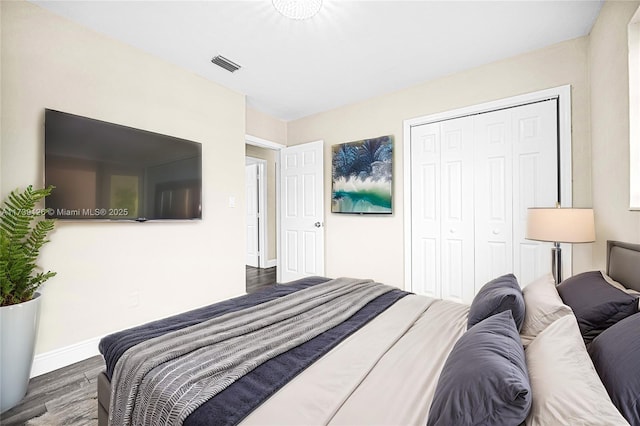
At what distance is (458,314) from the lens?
1.63 m

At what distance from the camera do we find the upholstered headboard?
136cm

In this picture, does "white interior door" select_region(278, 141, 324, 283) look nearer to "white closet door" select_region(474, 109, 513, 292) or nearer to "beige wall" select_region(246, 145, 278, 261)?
"beige wall" select_region(246, 145, 278, 261)

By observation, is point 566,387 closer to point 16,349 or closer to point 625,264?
point 625,264

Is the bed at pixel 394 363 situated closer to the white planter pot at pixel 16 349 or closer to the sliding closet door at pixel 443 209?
the white planter pot at pixel 16 349

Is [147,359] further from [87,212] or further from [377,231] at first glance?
[377,231]

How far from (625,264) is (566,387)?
1.25m

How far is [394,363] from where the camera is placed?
3.63ft

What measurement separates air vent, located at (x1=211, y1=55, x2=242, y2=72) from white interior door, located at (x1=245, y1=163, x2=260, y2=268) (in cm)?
284

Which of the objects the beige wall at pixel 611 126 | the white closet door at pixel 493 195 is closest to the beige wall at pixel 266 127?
the white closet door at pixel 493 195

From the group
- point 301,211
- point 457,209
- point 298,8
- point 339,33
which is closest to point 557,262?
point 457,209

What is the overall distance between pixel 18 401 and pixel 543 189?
4206 millimetres

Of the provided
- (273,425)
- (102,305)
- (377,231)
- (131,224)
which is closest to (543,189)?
(377,231)

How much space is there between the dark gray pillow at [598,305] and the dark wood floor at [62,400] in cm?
249

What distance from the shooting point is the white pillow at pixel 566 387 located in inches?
23.9
